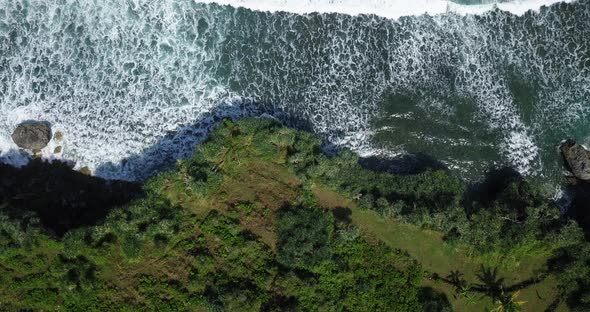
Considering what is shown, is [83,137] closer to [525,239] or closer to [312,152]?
[312,152]

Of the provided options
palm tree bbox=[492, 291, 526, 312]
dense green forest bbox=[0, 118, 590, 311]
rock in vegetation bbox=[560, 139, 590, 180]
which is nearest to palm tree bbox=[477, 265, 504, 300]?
dense green forest bbox=[0, 118, 590, 311]

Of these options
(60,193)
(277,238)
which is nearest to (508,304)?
(277,238)

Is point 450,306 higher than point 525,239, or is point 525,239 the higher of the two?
point 525,239

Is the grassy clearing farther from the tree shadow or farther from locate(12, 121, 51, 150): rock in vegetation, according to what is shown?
locate(12, 121, 51, 150): rock in vegetation

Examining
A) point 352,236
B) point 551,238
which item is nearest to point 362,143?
point 352,236

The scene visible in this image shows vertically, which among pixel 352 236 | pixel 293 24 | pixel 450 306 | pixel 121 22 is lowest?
pixel 450 306

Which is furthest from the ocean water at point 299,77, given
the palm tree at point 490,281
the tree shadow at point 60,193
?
the palm tree at point 490,281

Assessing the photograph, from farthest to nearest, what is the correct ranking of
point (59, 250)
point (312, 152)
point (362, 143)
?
point (362, 143), point (312, 152), point (59, 250)
